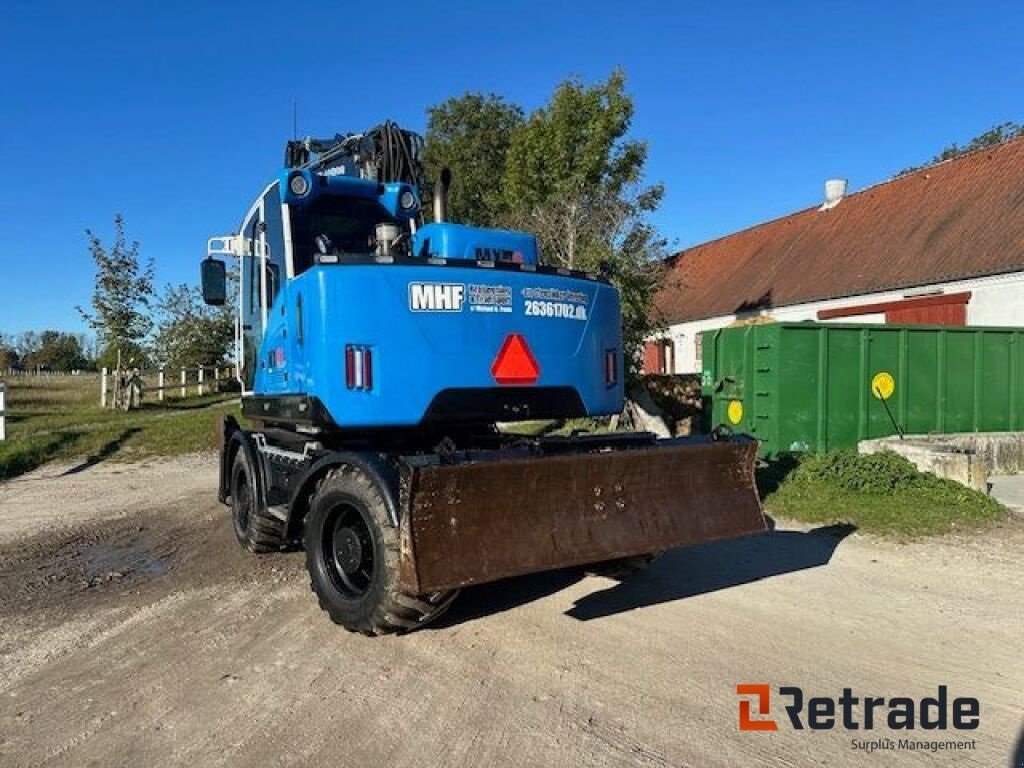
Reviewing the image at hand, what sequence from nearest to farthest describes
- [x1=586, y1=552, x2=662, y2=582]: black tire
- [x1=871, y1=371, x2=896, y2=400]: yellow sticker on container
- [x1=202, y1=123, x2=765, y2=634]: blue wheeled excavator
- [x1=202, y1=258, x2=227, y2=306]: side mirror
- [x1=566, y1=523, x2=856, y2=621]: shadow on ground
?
[x1=202, y1=123, x2=765, y2=634]: blue wheeled excavator
[x1=566, y1=523, x2=856, y2=621]: shadow on ground
[x1=586, y1=552, x2=662, y2=582]: black tire
[x1=202, y1=258, x2=227, y2=306]: side mirror
[x1=871, y1=371, x2=896, y2=400]: yellow sticker on container

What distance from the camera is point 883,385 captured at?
1175cm

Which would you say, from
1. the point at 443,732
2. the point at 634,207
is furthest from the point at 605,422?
the point at 443,732

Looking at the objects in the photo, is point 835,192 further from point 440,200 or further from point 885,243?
point 440,200

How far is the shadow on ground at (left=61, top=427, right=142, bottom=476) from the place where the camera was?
13709 millimetres

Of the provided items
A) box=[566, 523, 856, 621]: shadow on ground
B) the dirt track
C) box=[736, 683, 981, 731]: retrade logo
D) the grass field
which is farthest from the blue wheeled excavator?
the grass field

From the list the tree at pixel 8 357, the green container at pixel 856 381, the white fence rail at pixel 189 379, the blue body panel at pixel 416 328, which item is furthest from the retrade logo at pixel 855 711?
the tree at pixel 8 357

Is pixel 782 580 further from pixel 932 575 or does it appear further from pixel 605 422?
pixel 605 422

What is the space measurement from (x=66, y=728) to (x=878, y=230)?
26675 millimetres

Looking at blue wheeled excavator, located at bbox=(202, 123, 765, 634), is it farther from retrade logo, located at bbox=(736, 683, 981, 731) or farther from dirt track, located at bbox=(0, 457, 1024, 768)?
retrade logo, located at bbox=(736, 683, 981, 731)

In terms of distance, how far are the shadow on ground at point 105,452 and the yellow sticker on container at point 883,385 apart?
12.9m

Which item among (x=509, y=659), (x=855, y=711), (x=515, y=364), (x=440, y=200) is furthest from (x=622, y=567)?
(x=440, y=200)

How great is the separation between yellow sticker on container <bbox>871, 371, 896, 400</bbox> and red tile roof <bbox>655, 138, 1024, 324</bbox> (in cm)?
838

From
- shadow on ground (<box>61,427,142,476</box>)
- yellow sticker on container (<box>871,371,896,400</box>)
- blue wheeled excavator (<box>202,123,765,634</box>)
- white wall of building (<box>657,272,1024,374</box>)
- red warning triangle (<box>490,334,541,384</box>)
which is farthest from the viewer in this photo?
white wall of building (<box>657,272,1024,374</box>)

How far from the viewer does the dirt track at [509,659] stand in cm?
361
